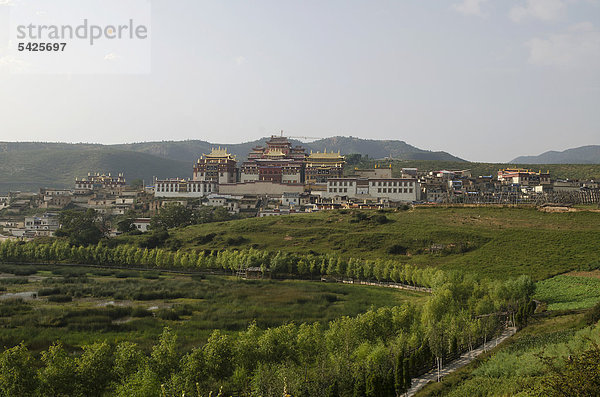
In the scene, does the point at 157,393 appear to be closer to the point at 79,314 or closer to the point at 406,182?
the point at 79,314

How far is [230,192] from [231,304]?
248 ft

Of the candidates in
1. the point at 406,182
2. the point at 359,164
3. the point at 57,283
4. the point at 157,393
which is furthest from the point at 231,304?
the point at 359,164

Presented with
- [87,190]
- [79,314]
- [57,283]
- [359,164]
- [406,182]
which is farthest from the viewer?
[359,164]

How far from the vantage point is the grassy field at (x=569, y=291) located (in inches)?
1807

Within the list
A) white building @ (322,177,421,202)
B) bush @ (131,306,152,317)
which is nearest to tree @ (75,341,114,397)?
bush @ (131,306,152,317)

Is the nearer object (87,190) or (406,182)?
(406,182)

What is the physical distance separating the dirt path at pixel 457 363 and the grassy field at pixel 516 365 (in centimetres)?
120

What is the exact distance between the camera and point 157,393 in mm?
22297

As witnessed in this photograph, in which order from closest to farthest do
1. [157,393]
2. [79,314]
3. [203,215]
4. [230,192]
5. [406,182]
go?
1. [157,393]
2. [79,314]
3. [203,215]
4. [406,182]
5. [230,192]

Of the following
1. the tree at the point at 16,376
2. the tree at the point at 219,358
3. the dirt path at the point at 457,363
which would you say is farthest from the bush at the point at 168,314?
the dirt path at the point at 457,363

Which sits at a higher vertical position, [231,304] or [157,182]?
[157,182]

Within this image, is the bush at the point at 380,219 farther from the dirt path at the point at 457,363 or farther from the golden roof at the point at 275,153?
the golden roof at the point at 275,153

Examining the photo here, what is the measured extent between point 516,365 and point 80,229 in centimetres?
8420

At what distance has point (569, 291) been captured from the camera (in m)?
50.9
